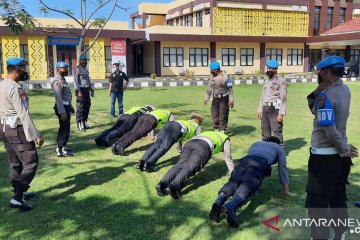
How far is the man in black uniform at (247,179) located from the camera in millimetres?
4188

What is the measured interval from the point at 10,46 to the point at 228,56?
765 inches

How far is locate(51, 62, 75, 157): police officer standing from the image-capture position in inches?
267

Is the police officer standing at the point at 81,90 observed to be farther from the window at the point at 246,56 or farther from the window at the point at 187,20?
the window at the point at 187,20

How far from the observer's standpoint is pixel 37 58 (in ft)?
92.4

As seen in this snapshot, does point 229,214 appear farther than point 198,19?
No

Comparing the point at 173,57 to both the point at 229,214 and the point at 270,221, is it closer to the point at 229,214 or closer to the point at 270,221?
the point at 270,221

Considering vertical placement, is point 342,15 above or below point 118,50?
above

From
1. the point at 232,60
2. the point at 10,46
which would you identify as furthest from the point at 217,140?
the point at 232,60

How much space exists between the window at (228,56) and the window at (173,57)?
14.3ft

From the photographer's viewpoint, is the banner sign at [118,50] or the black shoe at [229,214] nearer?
the black shoe at [229,214]

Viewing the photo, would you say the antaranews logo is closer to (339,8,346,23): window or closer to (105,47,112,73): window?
(105,47,112,73): window

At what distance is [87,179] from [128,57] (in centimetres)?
2788

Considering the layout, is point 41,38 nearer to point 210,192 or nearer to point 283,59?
point 283,59

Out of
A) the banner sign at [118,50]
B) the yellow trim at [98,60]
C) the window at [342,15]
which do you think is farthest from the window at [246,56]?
the yellow trim at [98,60]
